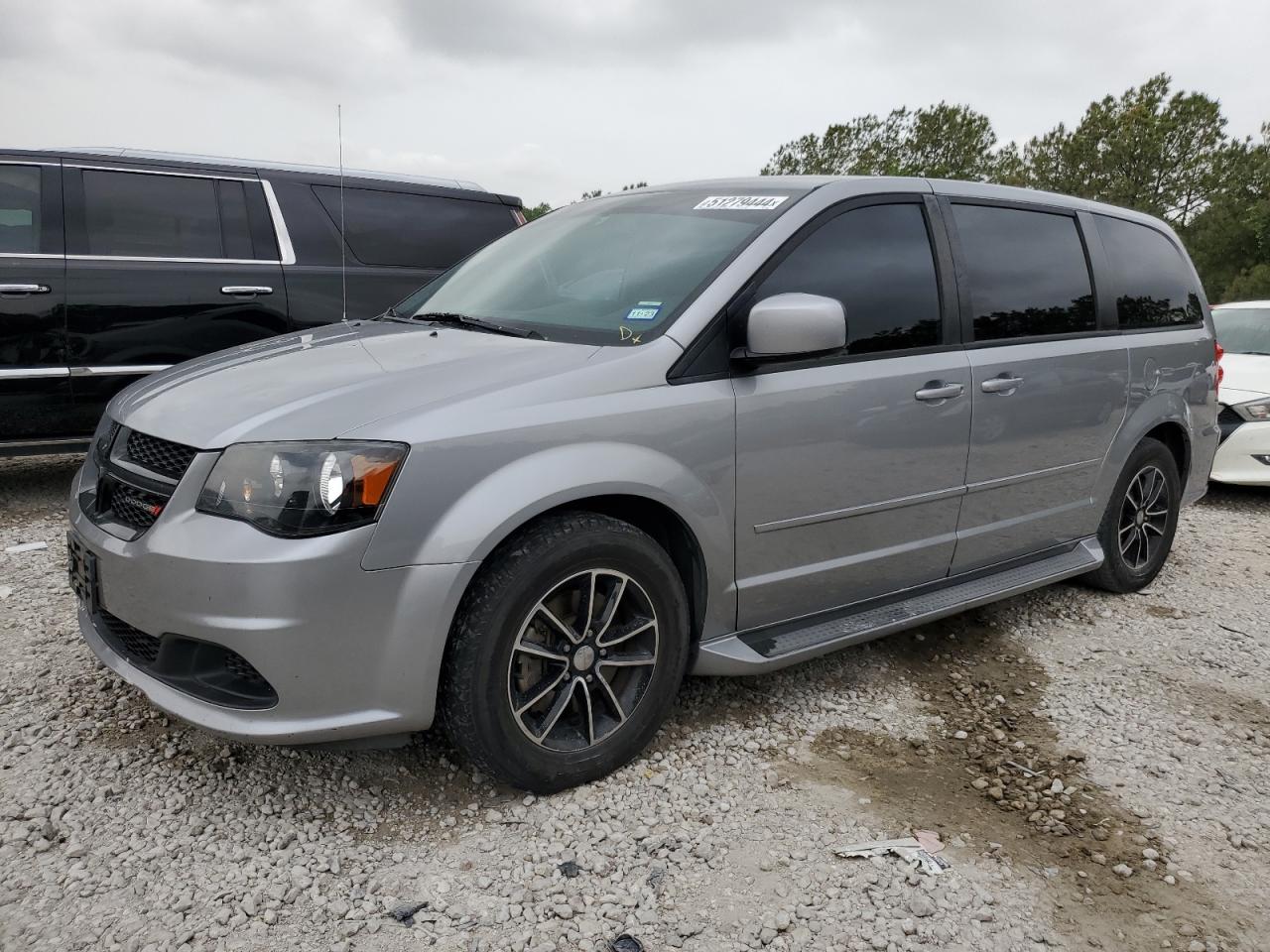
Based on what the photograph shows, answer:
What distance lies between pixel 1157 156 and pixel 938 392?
1445 inches

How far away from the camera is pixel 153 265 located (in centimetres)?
520

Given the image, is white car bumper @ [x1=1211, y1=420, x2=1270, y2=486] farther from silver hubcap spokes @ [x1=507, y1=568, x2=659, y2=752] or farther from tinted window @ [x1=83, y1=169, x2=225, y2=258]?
tinted window @ [x1=83, y1=169, x2=225, y2=258]

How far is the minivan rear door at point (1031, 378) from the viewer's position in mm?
3467

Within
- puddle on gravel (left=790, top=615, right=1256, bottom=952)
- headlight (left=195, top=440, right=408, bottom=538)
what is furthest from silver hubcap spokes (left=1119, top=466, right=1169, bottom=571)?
headlight (left=195, top=440, right=408, bottom=538)

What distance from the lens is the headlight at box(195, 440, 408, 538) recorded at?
7.22 ft

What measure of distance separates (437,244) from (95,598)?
13.2 ft

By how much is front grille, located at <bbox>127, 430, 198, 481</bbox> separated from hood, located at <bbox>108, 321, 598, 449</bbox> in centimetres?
2

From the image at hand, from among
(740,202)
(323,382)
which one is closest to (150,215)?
(323,382)

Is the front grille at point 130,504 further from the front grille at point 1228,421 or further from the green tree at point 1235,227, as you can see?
the green tree at point 1235,227

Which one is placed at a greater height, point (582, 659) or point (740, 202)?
point (740, 202)

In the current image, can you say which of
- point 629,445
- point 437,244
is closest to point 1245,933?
point 629,445

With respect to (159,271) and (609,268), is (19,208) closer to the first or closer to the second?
(159,271)

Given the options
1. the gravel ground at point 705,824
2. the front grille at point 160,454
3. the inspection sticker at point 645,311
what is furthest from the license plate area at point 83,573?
the inspection sticker at point 645,311

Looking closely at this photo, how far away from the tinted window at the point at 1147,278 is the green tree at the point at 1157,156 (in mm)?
32778
